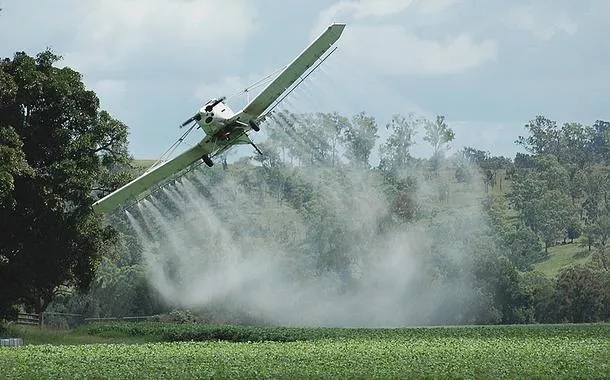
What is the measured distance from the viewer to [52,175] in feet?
188

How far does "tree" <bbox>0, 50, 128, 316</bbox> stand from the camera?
57531 millimetres

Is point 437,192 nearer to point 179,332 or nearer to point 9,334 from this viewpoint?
point 179,332

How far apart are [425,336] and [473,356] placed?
17.1 meters

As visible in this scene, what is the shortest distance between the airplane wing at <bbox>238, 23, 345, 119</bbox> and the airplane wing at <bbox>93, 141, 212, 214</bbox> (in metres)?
4.43

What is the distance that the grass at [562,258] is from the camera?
12624 cm

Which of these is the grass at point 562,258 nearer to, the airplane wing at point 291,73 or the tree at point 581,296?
the tree at point 581,296

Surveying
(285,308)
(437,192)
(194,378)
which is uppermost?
(437,192)

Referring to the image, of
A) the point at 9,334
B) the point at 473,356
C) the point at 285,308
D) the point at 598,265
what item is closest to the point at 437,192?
the point at 598,265

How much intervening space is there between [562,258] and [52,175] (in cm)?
8490

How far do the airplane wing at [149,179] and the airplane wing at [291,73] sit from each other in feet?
14.5

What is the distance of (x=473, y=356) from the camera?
36594mm

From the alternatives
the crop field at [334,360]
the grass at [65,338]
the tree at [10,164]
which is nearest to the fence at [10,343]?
the grass at [65,338]

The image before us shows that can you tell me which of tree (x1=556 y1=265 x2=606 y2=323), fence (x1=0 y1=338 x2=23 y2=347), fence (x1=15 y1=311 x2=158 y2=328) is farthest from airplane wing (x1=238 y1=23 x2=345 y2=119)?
tree (x1=556 y1=265 x2=606 y2=323)

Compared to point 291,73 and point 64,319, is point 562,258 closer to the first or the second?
point 64,319
